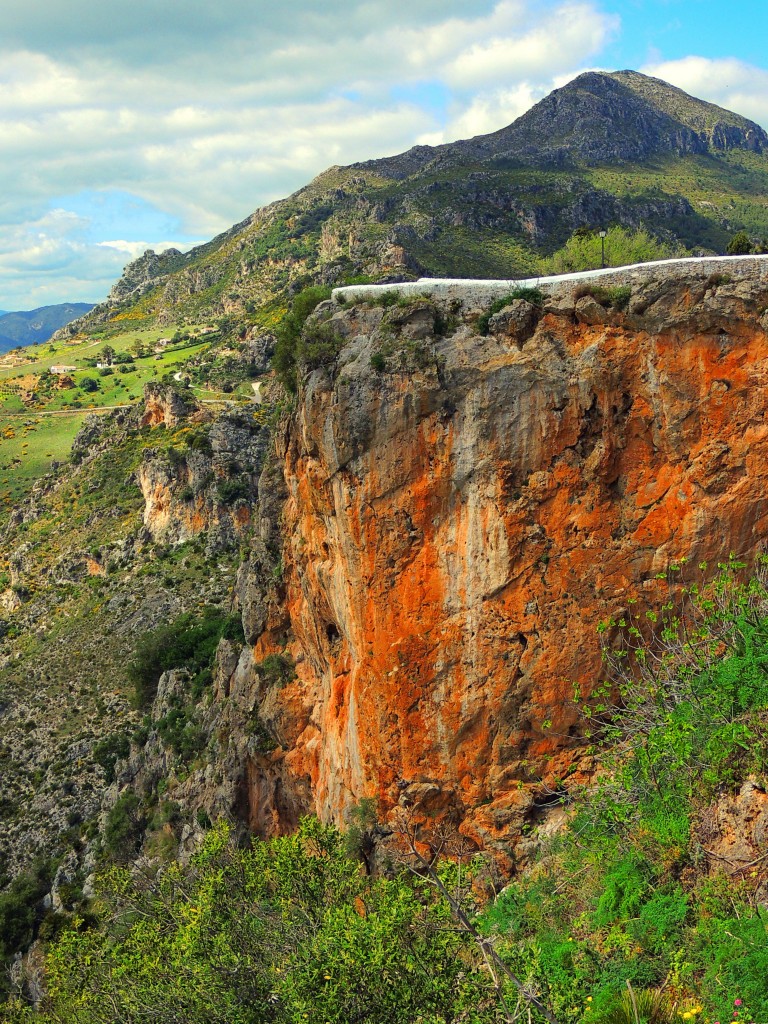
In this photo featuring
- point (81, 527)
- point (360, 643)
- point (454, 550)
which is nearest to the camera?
point (454, 550)

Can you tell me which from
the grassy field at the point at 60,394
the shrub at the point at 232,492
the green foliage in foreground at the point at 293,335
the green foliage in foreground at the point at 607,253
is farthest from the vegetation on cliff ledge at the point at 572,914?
the grassy field at the point at 60,394

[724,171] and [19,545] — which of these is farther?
[724,171]

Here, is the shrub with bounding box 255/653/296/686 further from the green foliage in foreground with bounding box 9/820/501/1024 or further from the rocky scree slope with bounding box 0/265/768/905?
the green foliage in foreground with bounding box 9/820/501/1024

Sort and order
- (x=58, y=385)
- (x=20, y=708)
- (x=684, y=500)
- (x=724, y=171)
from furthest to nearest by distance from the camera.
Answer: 1. (x=724, y=171)
2. (x=58, y=385)
3. (x=20, y=708)
4. (x=684, y=500)

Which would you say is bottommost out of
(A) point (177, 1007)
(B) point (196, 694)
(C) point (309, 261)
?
(B) point (196, 694)

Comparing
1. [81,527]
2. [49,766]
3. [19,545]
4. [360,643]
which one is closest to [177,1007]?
[360,643]

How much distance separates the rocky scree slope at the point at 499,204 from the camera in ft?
249

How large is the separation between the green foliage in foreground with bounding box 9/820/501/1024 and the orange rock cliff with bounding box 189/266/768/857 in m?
3.45

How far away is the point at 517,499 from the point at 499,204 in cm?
7566

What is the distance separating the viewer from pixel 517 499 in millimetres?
16094

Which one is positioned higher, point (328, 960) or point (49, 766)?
point (328, 960)

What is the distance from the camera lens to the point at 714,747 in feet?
39.3

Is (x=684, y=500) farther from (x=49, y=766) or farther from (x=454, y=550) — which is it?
(x=49, y=766)

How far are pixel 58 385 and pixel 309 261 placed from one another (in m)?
38.3
